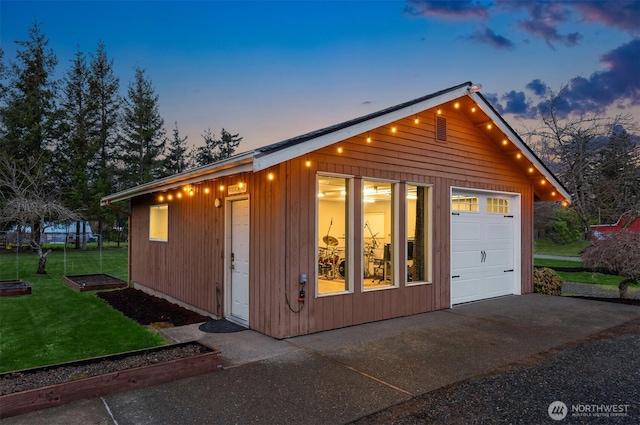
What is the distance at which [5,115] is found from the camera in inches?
904

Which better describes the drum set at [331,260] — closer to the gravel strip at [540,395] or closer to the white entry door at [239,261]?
the white entry door at [239,261]

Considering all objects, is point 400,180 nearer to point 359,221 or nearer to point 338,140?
point 359,221

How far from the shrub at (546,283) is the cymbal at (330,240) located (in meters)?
6.22

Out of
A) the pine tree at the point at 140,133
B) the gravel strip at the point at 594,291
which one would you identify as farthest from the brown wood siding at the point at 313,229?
the pine tree at the point at 140,133

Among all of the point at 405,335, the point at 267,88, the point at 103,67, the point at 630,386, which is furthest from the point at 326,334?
the point at 103,67

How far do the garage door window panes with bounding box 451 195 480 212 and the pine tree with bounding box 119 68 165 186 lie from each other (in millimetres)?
26502

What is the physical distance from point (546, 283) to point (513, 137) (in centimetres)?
399

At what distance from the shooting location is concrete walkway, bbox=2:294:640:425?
324 cm

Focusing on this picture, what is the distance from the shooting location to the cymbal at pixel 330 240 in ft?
20.3

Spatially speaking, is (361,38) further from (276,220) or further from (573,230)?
(573,230)

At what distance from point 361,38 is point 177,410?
10608mm

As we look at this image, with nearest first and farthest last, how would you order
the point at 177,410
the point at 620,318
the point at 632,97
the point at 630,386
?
the point at 177,410 → the point at 630,386 → the point at 620,318 → the point at 632,97

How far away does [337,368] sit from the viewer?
14.1 ft

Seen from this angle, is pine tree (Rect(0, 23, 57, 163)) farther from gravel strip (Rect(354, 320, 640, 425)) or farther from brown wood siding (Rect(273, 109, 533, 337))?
gravel strip (Rect(354, 320, 640, 425))
